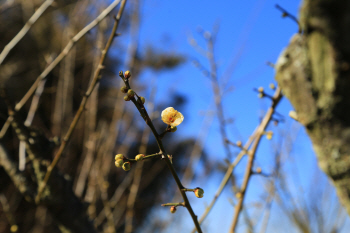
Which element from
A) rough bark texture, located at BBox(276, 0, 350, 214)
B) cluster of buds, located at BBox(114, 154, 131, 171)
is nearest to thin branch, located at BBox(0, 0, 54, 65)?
cluster of buds, located at BBox(114, 154, 131, 171)

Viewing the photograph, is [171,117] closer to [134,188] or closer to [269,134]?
[269,134]

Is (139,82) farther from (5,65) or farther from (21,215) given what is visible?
(21,215)

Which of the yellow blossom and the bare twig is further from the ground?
the bare twig

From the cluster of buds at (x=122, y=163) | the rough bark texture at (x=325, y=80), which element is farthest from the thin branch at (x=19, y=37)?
the rough bark texture at (x=325, y=80)

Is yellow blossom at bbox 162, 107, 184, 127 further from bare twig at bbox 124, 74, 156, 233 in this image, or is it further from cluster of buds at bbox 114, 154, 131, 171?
bare twig at bbox 124, 74, 156, 233

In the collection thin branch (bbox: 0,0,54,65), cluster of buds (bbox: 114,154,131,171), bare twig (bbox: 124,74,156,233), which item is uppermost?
thin branch (bbox: 0,0,54,65)

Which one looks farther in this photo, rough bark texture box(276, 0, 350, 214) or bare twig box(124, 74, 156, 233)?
bare twig box(124, 74, 156, 233)

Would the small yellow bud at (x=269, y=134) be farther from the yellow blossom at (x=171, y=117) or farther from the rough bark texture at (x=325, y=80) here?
the yellow blossom at (x=171, y=117)

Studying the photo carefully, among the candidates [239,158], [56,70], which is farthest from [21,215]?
[239,158]
